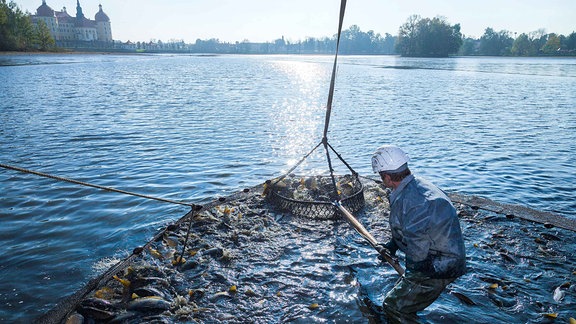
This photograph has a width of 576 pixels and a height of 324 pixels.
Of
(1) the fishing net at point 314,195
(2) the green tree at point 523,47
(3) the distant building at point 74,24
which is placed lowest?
(1) the fishing net at point 314,195

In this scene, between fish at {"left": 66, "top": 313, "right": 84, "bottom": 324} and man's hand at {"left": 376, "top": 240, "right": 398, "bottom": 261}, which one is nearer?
man's hand at {"left": 376, "top": 240, "right": 398, "bottom": 261}

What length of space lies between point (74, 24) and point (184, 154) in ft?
648

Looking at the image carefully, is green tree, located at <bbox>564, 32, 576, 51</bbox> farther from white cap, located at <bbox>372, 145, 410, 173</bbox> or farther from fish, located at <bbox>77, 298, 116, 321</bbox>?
fish, located at <bbox>77, 298, 116, 321</bbox>

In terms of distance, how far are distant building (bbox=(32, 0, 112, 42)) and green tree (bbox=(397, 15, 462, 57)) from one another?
14202 centimetres

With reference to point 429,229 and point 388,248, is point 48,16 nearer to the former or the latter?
point 388,248

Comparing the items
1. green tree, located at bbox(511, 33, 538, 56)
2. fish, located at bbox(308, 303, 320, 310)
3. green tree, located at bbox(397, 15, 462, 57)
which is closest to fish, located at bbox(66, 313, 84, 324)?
fish, located at bbox(308, 303, 320, 310)

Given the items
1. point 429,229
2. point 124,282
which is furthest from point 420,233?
point 124,282

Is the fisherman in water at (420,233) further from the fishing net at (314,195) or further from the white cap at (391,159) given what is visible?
the fishing net at (314,195)

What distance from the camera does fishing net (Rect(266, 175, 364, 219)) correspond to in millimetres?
8266

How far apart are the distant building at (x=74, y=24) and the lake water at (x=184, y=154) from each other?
6532 inches

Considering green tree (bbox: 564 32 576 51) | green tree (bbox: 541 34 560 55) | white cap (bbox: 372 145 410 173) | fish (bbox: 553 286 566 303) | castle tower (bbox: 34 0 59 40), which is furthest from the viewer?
castle tower (bbox: 34 0 59 40)

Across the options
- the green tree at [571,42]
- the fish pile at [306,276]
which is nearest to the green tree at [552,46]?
the green tree at [571,42]

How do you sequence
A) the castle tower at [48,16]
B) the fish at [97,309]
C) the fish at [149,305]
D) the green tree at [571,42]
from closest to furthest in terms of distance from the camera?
1. the fish at [97,309]
2. the fish at [149,305]
3. the green tree at [571,42]
4. the castle tower at [48,16]

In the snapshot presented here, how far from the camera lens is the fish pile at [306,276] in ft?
17.2
